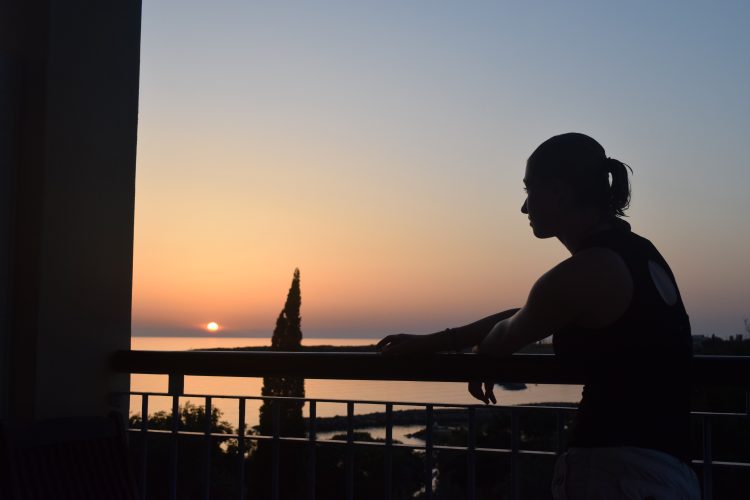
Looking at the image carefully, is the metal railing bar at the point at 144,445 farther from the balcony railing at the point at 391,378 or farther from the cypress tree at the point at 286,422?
the cypress tree at the point at 286,422

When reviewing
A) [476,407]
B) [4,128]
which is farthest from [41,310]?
[476,407]

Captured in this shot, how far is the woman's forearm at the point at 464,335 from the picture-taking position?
1760mm

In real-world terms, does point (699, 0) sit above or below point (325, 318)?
A: above

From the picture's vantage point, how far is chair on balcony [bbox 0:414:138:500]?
5.50 ft

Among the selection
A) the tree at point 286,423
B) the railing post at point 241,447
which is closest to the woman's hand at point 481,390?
the railing post at point 241,447

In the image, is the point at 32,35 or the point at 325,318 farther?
the point at 325,318

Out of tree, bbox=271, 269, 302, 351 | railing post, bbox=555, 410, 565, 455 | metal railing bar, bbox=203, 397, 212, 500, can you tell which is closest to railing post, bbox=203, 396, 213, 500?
metal railing bar, bbox=203, 397, 212, 500

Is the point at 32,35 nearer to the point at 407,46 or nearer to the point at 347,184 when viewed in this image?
the point at 407,46

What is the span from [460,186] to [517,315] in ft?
56.1

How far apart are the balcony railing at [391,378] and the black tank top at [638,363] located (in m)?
0.13

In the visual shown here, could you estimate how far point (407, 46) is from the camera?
10172 mm

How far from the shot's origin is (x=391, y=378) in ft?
5.88

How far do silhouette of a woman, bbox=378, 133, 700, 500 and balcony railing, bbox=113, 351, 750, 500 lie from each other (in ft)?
0.47

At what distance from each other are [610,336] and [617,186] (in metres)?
0.33
